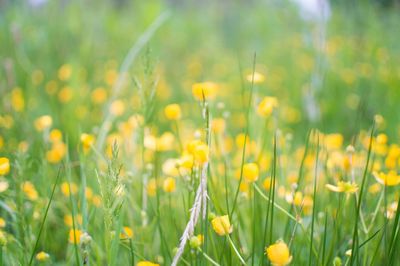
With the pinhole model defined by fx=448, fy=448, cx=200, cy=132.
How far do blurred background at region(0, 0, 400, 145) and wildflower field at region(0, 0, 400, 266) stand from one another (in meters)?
0.02

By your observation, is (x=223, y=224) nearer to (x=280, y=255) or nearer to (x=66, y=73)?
(x=280, y=255)

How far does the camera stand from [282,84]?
3229 millimetres

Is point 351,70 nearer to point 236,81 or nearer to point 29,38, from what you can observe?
point 236,81

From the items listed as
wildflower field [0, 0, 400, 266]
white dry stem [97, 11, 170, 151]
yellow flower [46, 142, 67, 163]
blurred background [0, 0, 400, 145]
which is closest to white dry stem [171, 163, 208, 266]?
wildflower field [0, 0, 400, 266]

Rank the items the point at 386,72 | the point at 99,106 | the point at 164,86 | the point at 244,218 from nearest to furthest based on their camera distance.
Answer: the point at 244,218, the point at 99,106, the point at 386,72, the point at 164,86

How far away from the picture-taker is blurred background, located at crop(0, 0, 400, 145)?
225cm

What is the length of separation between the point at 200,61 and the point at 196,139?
275 cm

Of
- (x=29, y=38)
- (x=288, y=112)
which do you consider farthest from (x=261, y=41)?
(x=29, y=38)

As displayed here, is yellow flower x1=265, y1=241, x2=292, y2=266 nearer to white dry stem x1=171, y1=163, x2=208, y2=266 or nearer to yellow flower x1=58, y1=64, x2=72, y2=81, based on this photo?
white dry stem x1=171, y1=163, x2=208, y2=266

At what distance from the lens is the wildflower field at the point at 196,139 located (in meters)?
0.84

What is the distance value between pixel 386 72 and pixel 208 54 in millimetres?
1595

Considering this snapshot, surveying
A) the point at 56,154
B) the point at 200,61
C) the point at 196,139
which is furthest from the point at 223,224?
the point at 200,61

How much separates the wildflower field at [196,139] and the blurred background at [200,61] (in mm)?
16

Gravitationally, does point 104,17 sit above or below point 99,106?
above
